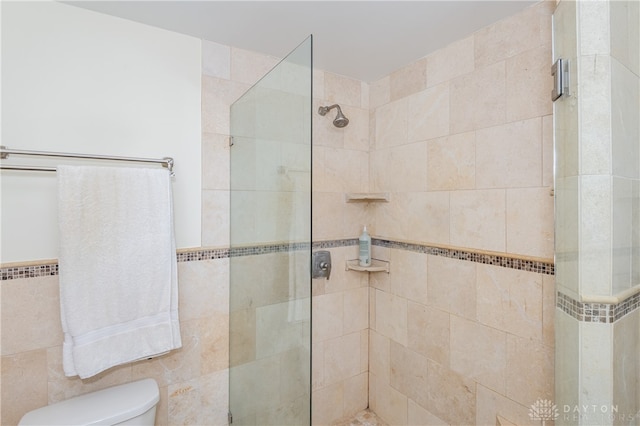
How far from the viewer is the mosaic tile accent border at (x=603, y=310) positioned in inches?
31.4

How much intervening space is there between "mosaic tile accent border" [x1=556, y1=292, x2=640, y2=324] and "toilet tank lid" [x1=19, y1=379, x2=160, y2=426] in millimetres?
1551

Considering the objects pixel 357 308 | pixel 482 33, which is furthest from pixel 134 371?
pixel 482 33

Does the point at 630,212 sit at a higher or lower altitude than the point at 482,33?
lower

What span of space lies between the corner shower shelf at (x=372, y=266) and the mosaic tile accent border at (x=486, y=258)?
0.45ft

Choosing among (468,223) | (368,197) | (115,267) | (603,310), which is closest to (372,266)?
(368,197)

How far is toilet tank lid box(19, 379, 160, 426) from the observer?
43.2 inches

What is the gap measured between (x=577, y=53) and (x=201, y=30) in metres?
1.48

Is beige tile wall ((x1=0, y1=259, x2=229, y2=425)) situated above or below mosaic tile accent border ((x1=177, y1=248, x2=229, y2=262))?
below

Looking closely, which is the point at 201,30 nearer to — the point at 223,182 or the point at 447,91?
the point at 223,182

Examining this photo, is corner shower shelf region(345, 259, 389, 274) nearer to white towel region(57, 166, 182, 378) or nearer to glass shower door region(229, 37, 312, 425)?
glass shower door region(229, 37, 312, 425)

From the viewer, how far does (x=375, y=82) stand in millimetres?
2016

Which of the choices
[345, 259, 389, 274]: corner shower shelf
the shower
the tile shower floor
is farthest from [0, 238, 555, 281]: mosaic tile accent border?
the tile shower floor

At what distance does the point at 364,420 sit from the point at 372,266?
3.28 feet

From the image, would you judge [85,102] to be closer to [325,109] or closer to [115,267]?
[115,267]
